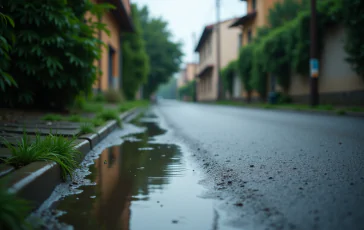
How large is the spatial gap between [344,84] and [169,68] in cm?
2758

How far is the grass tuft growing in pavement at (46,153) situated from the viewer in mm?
2441

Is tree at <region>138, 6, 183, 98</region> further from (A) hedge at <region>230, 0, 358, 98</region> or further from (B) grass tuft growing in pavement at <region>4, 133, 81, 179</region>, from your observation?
(B) grass tuft growing in pavement at <region>4, 133, 81, 179</region>

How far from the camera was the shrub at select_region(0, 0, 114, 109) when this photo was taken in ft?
19.1

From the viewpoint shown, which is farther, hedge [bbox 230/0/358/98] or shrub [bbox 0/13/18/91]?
hedge [bbox 230/0/358/98]

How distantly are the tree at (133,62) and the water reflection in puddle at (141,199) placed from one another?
2127 centimetres

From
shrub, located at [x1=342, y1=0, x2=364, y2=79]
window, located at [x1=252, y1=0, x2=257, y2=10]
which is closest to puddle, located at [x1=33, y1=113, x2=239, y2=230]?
shrub, located at [x1=342, y1=0, x2=364, y2=79]

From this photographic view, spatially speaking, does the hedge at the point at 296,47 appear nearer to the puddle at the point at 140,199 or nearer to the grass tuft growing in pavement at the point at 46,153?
the puddle at the point at 140,199

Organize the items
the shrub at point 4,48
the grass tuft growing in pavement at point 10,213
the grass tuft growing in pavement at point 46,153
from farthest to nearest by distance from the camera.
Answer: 1. the shrub at point 4,48
2. the grass tuft growing in pavement at point 46,153
3. the grass tuft growing in pavement at point 10,213

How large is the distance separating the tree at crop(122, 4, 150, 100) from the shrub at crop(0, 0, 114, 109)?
57.0 feet

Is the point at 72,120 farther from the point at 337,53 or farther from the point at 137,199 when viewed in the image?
the point at 337,53

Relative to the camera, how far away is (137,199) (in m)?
2.28

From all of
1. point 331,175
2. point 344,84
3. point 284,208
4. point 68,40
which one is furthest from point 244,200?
point 344,84

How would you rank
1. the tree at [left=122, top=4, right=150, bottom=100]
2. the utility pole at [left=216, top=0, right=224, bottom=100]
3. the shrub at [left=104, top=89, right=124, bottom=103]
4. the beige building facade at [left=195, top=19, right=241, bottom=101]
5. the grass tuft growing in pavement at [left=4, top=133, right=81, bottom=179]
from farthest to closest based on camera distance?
the beige building facade at [left=195, top=19, right=241, bottom=101], the utility pole at [left=216, top=0, right=224, bottom=100], the tree at [left=122, top=4, right=150, bottom=100], the shrub at [left=104, top=89, right=124, bottom=103], the grass tuft growing in pavement at [left=4, top=133, right=81, bottom=179]

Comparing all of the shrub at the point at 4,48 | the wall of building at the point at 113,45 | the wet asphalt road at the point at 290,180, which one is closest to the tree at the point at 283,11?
the wall of building at the point at 113,45
